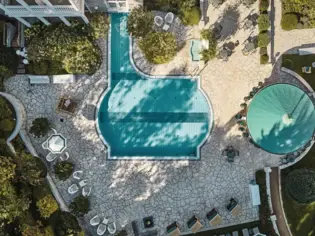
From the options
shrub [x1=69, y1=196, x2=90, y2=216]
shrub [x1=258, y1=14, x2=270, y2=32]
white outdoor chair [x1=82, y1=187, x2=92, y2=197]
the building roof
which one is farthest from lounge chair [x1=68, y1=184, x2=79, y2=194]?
shrub [x1=258, y1=14, x2=270, y2=32]

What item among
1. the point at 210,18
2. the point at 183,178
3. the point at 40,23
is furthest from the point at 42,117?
the point at 210,18

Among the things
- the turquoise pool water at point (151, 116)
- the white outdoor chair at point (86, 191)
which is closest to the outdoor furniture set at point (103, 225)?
the white outdoor chair at point (86, 191)

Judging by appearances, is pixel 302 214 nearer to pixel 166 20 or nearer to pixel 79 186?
pixel 79 186

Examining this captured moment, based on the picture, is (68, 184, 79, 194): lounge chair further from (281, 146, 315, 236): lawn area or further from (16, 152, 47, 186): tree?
(281, 146, 315, 236): lawn area

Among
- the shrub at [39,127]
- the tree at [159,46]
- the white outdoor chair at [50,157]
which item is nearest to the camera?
the tree at [159,46]

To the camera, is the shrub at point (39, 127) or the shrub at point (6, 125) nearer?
the shrub at point (6, 125)

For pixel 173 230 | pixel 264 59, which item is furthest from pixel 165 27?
pixel 173 230

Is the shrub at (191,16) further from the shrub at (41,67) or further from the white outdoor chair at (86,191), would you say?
the white outdoor chair at (86,191)

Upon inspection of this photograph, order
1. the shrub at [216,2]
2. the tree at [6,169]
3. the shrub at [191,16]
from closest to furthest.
A: the tree at [6,169] → the shrub at [191,16] → the shrub at [216,2]
